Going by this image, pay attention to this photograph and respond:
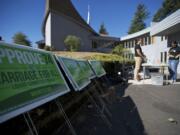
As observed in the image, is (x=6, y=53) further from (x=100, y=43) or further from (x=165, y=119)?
(x=100, y=43)

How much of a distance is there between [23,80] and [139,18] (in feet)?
200

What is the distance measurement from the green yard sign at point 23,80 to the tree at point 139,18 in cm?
5794

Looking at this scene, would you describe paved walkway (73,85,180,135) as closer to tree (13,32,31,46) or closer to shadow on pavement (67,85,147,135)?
shadow on pavement (67,85,147,135)

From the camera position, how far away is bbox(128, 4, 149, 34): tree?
58.8 m

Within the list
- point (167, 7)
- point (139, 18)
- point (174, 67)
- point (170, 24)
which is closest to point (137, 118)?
point (174, 67)

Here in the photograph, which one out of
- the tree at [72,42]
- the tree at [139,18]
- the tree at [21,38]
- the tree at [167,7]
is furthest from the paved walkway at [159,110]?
the tree at [139,18]

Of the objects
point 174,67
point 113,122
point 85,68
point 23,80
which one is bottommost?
point 113,122

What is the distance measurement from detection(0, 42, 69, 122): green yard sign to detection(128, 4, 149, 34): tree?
57940mm

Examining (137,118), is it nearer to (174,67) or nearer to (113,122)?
(113,122)

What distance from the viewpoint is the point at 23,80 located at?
2301mm

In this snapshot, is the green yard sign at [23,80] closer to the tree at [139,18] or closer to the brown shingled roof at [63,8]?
the brown shingled roof at [63,8]

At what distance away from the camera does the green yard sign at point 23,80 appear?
1.96 meters

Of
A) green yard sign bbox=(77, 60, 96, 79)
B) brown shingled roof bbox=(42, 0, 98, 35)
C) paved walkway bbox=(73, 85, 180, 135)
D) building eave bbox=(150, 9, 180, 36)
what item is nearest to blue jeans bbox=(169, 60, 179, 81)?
paved walkway bbox=(73, 85, 180, 135)

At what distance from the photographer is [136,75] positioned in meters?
10.5
